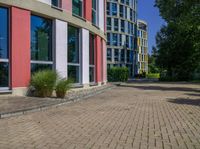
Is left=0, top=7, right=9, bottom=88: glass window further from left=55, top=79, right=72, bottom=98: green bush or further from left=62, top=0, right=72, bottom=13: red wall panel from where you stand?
left=62, top=0, right=72, bottom=13: red wall panel

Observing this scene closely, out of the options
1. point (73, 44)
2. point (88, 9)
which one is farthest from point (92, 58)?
point (73, 44)

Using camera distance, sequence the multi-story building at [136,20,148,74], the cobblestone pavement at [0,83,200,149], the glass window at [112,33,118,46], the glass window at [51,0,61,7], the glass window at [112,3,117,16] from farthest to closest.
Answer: the multi-story building at [136,20,148,74]
the glass window at [112,3,117,16]
the glass window at [112,33,118,46]
the glass window at [51,0,61,7]
the cobblestone pavement at [0,83,200,149]

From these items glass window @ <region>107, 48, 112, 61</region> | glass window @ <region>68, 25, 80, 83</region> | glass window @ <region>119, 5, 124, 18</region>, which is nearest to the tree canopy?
glass window @ <region>68, 25, 80, 83</region>

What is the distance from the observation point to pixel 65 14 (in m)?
20.4

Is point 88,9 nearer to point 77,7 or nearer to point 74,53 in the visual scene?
point 77,7

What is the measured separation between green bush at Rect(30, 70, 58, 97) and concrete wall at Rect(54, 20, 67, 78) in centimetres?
291

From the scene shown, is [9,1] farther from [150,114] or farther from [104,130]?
[104,130]

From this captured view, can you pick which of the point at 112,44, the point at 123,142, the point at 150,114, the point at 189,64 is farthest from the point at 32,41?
the point at 112,44

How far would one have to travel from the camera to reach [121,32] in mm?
86875

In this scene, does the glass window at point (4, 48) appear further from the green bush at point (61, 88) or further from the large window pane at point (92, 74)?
the large window pane at point (92, 74)

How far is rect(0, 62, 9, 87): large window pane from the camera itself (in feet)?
51.4

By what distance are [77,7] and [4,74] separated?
840 centimetres

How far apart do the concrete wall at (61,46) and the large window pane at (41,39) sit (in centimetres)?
31

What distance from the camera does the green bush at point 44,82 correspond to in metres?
16.0
